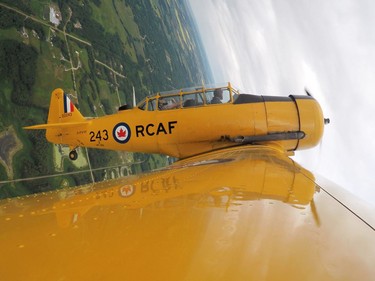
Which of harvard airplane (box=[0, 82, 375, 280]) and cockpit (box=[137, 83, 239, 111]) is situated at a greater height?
cockpit (box=[137, 83, 239, 111])

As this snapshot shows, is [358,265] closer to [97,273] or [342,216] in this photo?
[342,216]

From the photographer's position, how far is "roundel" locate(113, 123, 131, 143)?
372 inches

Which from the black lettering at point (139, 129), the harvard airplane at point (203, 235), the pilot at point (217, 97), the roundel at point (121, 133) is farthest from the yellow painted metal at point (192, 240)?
the roundel at point (121, 133)

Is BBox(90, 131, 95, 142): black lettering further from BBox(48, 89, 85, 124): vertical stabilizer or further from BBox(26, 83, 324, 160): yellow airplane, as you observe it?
BBox(48, 89, 85, 124): vertical stabilizer

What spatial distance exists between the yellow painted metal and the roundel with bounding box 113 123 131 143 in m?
7.33

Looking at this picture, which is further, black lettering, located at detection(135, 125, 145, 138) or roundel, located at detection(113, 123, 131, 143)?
roundel, located at detection(113, 123, 131, 143)

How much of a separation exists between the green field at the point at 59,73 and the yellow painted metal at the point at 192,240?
76.5 feet

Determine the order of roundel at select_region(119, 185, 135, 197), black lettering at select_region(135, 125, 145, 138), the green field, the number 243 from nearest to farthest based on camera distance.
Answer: roundel at select_region(119, 185, 135, 197) < black lettering at select_region(135, 125, 145, 138) < the number 243 < the green field

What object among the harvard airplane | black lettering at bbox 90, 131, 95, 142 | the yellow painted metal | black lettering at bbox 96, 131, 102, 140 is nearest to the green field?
black lettering at bbox 90, 131, 95, 142

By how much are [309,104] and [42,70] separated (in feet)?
111

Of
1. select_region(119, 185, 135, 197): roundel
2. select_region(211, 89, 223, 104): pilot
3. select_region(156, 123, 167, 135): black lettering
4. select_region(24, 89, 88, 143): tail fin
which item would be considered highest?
select_region(24, 89, 88, 143): tail fin

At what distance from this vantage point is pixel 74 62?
1753 inches

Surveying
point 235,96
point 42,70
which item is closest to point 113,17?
point 42,70

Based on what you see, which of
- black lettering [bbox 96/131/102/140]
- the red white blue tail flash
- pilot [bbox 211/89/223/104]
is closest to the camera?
pilot [bbox 211/89/223/104]
